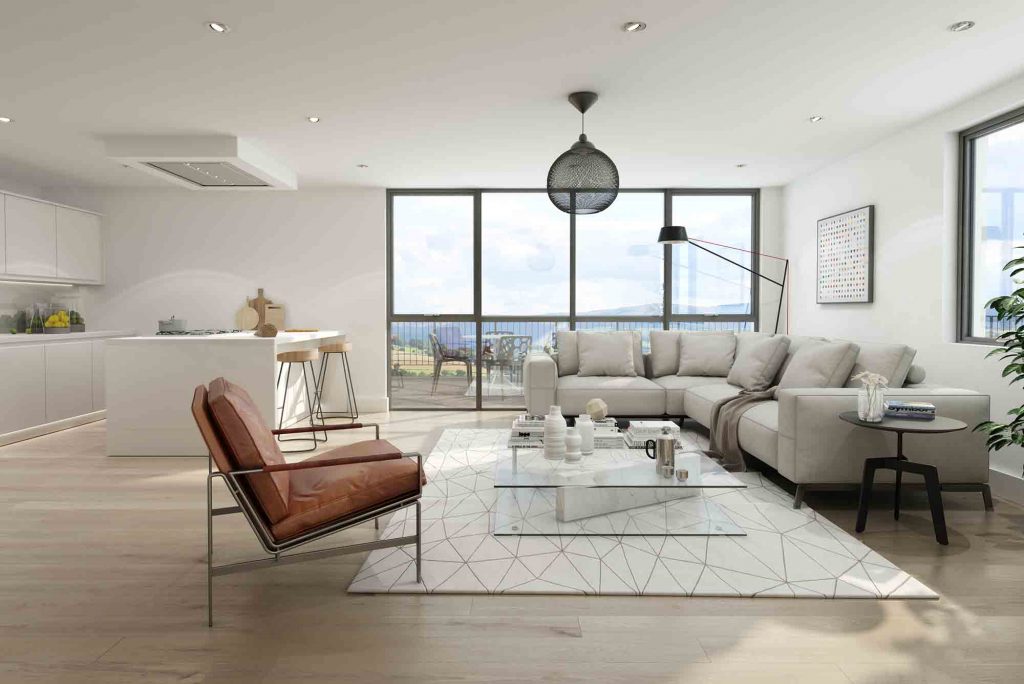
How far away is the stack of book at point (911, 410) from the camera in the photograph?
10.8ft

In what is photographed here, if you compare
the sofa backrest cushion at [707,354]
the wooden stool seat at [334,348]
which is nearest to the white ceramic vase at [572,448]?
the sofa backrest cushion at [707,354]

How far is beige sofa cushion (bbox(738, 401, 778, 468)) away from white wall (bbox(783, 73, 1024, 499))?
1228 mm

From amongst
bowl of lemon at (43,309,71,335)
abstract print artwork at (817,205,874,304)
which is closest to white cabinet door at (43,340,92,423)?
bowl of lemon at (43,309,71,335)

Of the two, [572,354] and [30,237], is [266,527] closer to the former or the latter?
[572,354]

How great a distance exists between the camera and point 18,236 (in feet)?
19.4

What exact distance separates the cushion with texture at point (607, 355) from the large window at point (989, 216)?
2.63 metres

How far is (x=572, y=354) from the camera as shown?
6195 mm

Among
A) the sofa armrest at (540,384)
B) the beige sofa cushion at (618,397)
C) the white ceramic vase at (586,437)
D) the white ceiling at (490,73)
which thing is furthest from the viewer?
the sofa armrest at (540,384)

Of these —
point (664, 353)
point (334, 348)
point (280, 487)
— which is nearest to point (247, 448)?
point (280, 487)

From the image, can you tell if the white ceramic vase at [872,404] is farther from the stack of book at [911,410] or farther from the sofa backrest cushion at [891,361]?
the sofa backrest cushion at [891,361]

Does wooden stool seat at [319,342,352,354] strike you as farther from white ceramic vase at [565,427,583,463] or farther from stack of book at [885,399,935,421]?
stack of book at [885,399,935,421]

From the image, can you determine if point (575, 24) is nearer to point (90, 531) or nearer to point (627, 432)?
point (627, 432)

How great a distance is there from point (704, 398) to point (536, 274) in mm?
2741

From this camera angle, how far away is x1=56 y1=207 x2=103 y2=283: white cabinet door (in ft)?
21.1
